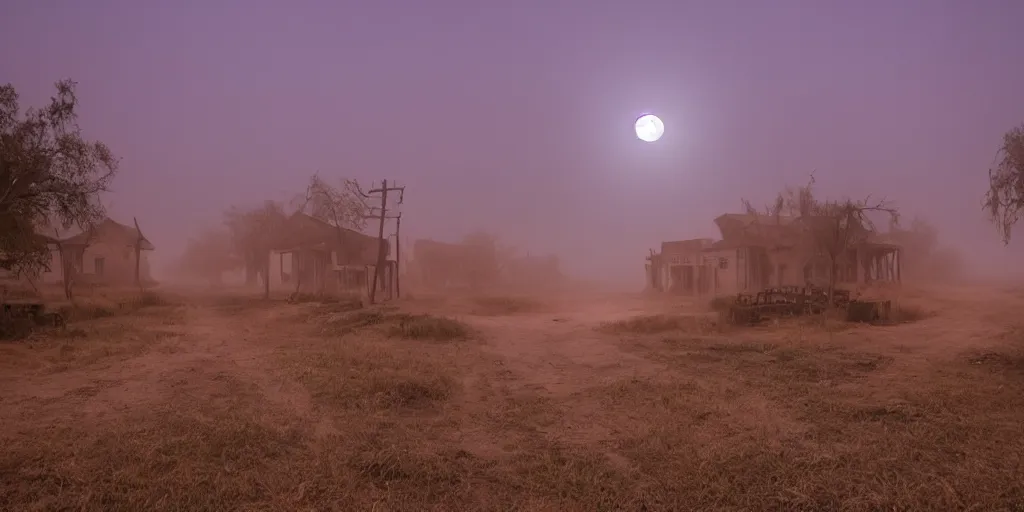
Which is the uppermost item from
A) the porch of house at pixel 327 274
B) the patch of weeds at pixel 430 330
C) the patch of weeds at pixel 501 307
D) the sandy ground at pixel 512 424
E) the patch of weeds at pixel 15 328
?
the porch of house at pixel 327 274

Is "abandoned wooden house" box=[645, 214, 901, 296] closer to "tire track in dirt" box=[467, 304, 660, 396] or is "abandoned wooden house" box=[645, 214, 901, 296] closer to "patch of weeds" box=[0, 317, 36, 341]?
"tire track in dirt" box=[467, 304, 660, 396]

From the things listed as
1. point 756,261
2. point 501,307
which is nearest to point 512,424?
point 501,307

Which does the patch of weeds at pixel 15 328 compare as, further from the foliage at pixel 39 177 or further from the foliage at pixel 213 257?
the foliage at pixel 213 257

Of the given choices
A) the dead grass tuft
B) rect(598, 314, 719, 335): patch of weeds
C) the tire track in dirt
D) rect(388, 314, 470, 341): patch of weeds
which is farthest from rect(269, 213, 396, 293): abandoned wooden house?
rect(598, 314, 719, 335): patch of weeds

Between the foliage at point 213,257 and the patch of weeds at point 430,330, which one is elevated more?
the foliage at point 213,257

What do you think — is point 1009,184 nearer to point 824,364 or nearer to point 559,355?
point 824,364

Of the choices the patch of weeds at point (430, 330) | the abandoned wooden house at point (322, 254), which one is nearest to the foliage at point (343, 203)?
the abandoned wooden house at point (322, 254)

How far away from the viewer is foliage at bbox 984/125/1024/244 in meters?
13.2

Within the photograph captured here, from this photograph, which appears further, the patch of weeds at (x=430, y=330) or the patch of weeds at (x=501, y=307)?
the patch of weeds at (x=501, y=307)

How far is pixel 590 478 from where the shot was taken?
577 centimetres

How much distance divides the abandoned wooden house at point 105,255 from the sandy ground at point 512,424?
28783 mm

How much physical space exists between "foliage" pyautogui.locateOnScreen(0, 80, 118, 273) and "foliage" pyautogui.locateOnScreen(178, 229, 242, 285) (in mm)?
42025

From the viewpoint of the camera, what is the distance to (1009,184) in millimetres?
13602

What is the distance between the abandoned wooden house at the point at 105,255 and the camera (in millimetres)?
37656
